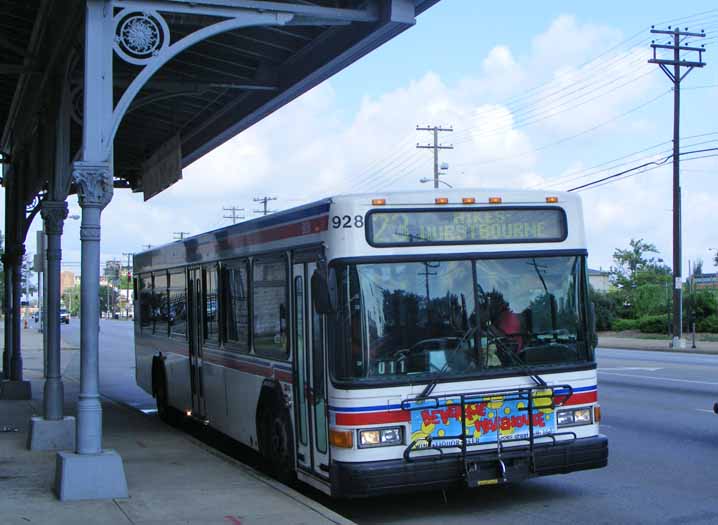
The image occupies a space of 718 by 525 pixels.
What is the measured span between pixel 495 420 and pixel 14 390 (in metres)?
12.5

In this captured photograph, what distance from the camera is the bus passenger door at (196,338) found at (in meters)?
12.6

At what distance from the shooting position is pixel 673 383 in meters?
19.5

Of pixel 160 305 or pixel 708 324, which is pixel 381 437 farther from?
pixel 708 324

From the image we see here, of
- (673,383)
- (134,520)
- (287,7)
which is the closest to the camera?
(134,520)

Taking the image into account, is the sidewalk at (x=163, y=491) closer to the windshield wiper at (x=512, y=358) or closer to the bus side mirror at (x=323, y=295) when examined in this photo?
the bus side mirror at (x=323, y=295)

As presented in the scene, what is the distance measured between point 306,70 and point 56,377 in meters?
5.14

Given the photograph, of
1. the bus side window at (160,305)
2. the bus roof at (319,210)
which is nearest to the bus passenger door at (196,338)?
the bus roof at (319,210)

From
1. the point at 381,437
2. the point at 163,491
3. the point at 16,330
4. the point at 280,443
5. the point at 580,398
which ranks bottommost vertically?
the point at 163,491

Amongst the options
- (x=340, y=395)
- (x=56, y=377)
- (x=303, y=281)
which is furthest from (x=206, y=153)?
(x=340, y=395)

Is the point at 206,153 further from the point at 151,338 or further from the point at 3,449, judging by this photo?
the point at 3,449

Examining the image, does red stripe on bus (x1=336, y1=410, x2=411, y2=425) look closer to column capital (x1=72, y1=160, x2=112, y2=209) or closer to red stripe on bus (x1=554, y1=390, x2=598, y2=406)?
red stripe on bus (x1=554, y1=390, x2=598, y2=406)

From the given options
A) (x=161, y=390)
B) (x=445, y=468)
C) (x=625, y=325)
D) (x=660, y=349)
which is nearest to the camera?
(x=445, y=468)

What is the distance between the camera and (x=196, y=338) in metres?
12.8

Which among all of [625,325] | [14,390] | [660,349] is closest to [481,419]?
[14,390]
